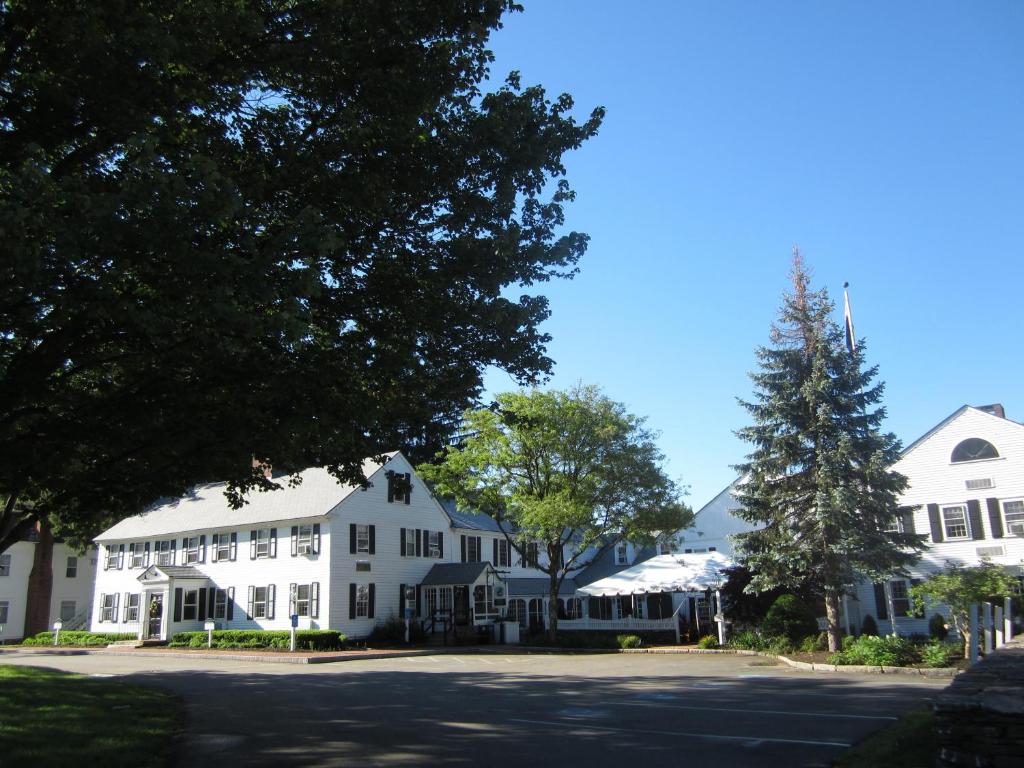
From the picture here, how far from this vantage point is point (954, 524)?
30.1 m

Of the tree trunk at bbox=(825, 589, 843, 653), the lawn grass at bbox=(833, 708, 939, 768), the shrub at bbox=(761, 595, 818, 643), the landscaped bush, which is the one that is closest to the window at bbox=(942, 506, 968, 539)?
the shrub at bbox=(761, 595, 818, 643)

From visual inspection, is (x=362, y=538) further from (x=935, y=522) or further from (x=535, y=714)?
(x=535, y=714)

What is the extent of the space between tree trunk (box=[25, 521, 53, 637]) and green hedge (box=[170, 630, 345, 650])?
50.9ft

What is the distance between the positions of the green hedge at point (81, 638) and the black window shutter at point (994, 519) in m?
39.6

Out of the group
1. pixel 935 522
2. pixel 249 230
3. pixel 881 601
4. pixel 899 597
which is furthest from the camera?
pixel 935 522

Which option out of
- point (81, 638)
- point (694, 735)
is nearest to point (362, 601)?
point (81, 638)

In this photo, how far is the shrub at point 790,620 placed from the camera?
2722 centimetres

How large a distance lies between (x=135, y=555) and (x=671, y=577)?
3038 centimetres

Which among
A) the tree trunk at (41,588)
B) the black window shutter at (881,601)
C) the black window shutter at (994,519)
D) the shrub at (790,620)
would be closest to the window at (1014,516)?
the black window shutter at (994,519)

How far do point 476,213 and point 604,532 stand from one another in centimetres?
2697

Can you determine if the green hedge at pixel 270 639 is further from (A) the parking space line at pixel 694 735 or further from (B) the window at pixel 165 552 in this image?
(A) the parking space line at pixel 694 735

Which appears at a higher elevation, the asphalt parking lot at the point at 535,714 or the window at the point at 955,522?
the window at the point at 955,522

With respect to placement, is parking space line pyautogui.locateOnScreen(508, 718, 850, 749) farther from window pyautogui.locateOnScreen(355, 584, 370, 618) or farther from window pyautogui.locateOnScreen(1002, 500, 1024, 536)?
window pyautogui.locateOnScreen(355, 584, 370, 618)

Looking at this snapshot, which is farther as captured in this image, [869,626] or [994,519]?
[869,626]
